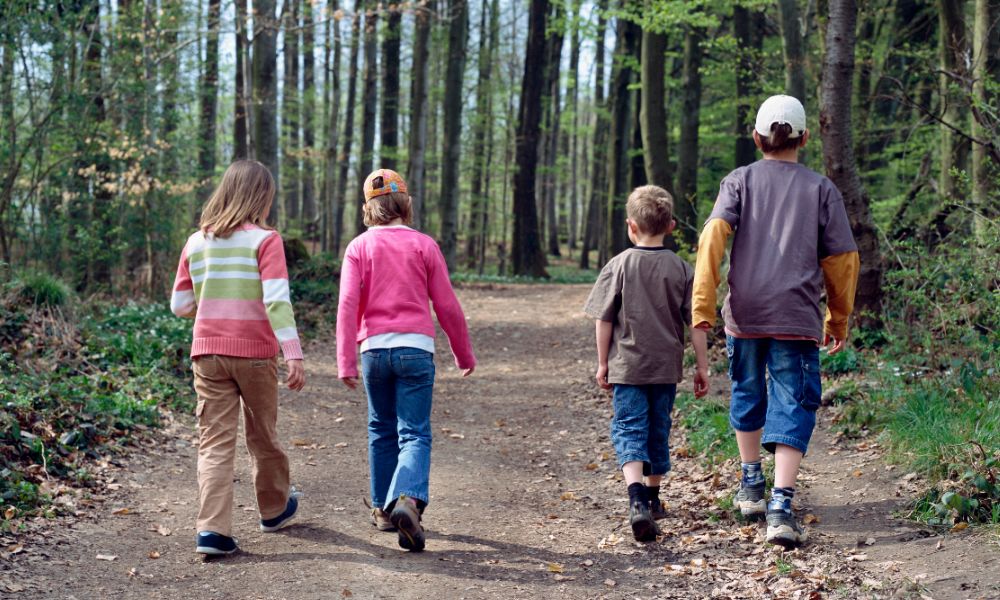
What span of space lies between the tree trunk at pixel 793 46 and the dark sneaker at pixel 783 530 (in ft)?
25.8

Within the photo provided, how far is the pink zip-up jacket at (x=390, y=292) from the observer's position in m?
5.07

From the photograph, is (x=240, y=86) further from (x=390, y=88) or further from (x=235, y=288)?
(x=235, y=288)

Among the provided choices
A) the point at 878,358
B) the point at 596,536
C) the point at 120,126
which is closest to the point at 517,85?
the point at 120,126

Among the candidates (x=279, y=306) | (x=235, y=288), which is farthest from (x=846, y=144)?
(x=235, y=288)

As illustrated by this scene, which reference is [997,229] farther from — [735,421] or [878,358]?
[735,421]

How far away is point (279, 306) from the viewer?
16.0ft

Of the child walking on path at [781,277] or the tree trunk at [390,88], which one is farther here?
the tree trunk at [390,88]

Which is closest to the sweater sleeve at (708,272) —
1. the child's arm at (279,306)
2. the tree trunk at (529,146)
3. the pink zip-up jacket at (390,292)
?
the pink zip-up jacket at (390,292)

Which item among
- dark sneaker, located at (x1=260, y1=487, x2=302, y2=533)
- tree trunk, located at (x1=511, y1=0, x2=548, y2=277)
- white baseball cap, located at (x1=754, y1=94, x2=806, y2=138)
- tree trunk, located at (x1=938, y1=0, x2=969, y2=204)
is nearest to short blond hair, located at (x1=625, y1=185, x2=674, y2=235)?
white baseball cap, located at (x1=754, y1=94, x2=806, y2=138)

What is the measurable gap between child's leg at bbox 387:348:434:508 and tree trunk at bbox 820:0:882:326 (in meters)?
5.30

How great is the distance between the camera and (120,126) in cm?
1310

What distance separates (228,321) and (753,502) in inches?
126

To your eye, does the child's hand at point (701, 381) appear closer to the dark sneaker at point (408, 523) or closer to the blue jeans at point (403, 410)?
the blue jeans at point (403, 410)

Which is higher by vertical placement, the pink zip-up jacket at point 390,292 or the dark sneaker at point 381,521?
the pink zip-up jacket at point 390,292
